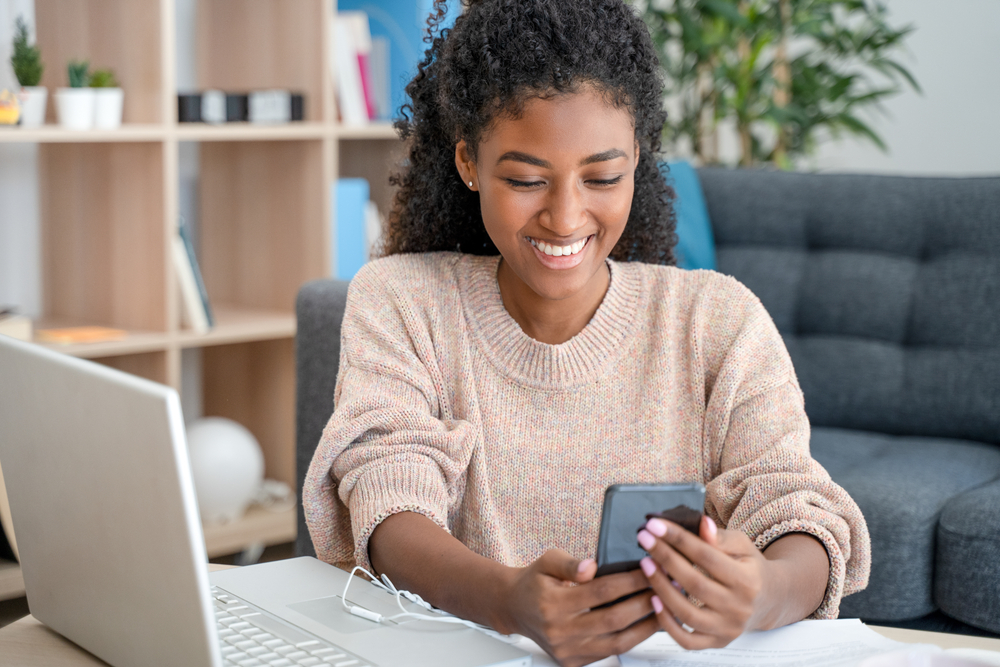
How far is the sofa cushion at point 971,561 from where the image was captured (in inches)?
65.4

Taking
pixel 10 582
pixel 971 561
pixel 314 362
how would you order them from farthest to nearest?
1. pixel 10 582
2. pixel 314 362
3. pixel 971 561

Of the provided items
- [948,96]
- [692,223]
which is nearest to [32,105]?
[692,223]

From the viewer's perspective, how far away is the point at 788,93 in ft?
9.88

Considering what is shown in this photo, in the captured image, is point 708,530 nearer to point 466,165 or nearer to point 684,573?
point 684,573

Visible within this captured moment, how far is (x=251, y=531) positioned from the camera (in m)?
2.54

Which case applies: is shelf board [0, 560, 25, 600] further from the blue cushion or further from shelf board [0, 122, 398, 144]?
the blue cushion

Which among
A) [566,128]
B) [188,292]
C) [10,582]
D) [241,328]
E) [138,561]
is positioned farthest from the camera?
[241,328]

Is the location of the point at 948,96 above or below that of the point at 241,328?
above

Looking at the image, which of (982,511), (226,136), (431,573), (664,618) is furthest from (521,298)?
(226,136)

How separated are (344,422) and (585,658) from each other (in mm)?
398

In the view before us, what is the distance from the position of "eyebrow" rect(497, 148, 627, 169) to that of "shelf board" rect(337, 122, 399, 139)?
163 cm

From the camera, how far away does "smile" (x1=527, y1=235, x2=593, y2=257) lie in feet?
3.51

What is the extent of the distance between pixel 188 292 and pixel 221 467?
39cm

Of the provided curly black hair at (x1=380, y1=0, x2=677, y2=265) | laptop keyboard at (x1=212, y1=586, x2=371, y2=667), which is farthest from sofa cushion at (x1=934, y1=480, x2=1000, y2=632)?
laptop keyboard at (x1=212, y1=586, x2=371, y2=667)
